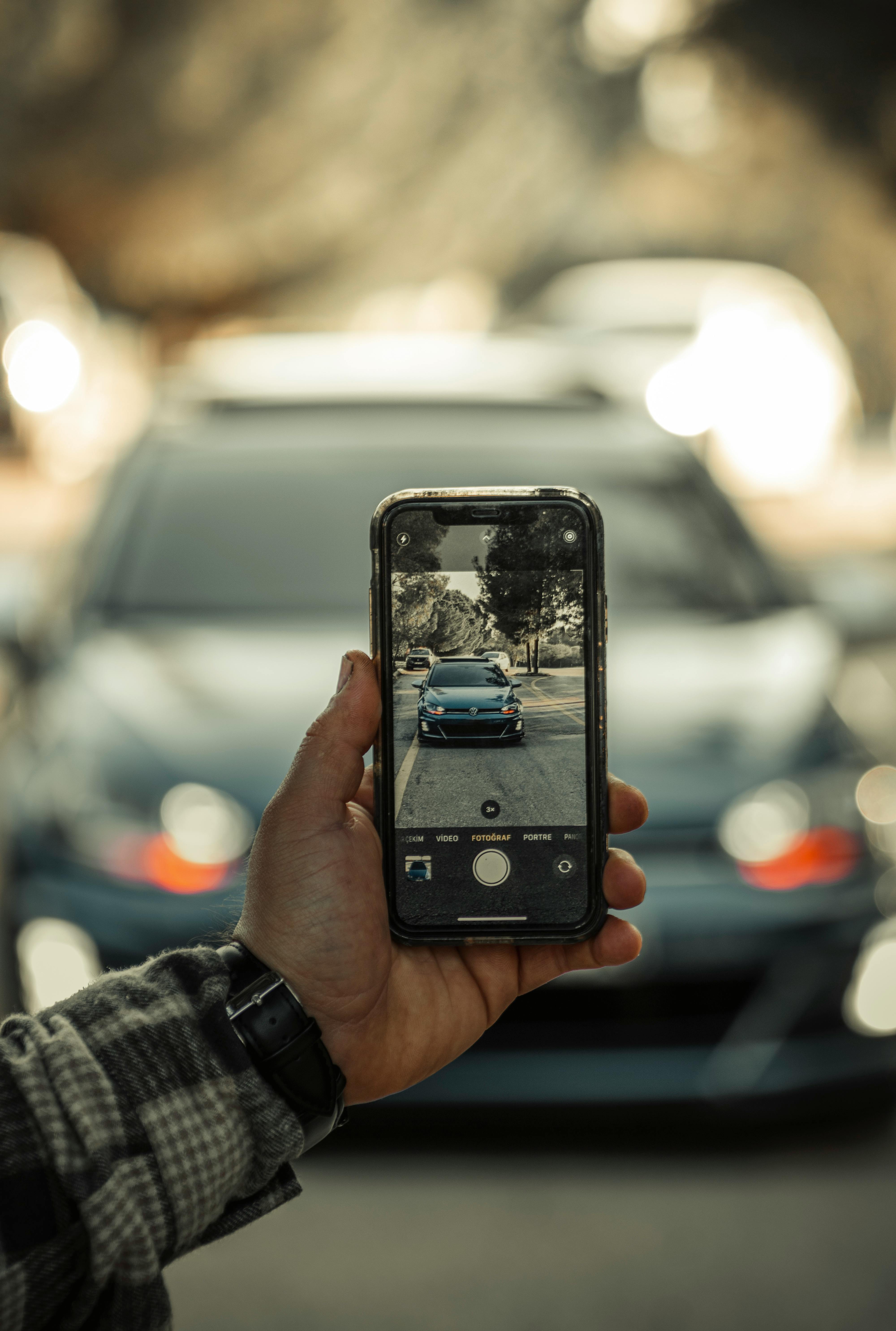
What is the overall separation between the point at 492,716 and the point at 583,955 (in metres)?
0.29

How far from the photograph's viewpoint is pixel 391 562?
1525 millimetres

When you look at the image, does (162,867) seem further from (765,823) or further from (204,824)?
(765,823)

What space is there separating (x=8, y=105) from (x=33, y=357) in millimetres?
4836

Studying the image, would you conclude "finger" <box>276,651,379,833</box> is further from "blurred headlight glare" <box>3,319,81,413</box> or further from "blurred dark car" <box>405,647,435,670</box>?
"blurred headlight glare" <box>3,319,81,413</box>

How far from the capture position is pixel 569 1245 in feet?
8.02

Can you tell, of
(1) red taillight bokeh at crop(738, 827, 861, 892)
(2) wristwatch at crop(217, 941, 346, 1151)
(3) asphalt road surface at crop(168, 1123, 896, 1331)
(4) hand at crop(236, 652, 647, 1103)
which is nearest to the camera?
(2) wristwatch at crop(217, 941, 346, 1151)

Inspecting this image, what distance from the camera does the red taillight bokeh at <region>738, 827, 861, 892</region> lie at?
2.52m

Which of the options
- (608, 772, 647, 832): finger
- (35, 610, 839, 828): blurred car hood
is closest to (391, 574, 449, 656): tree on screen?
(608, 772, 647, 832): finger

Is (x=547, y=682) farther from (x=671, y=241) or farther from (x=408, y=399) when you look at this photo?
(x=671, y=241)

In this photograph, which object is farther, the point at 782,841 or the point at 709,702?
the point at 709,702

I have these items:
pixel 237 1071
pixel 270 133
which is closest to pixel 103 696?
A: pixel 237 1071

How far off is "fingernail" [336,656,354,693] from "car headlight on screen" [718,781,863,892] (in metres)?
1.24

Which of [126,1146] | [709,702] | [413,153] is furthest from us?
[413,153]

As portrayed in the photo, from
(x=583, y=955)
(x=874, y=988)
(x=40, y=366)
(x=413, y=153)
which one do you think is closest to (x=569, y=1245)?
(x=874, y=988)
